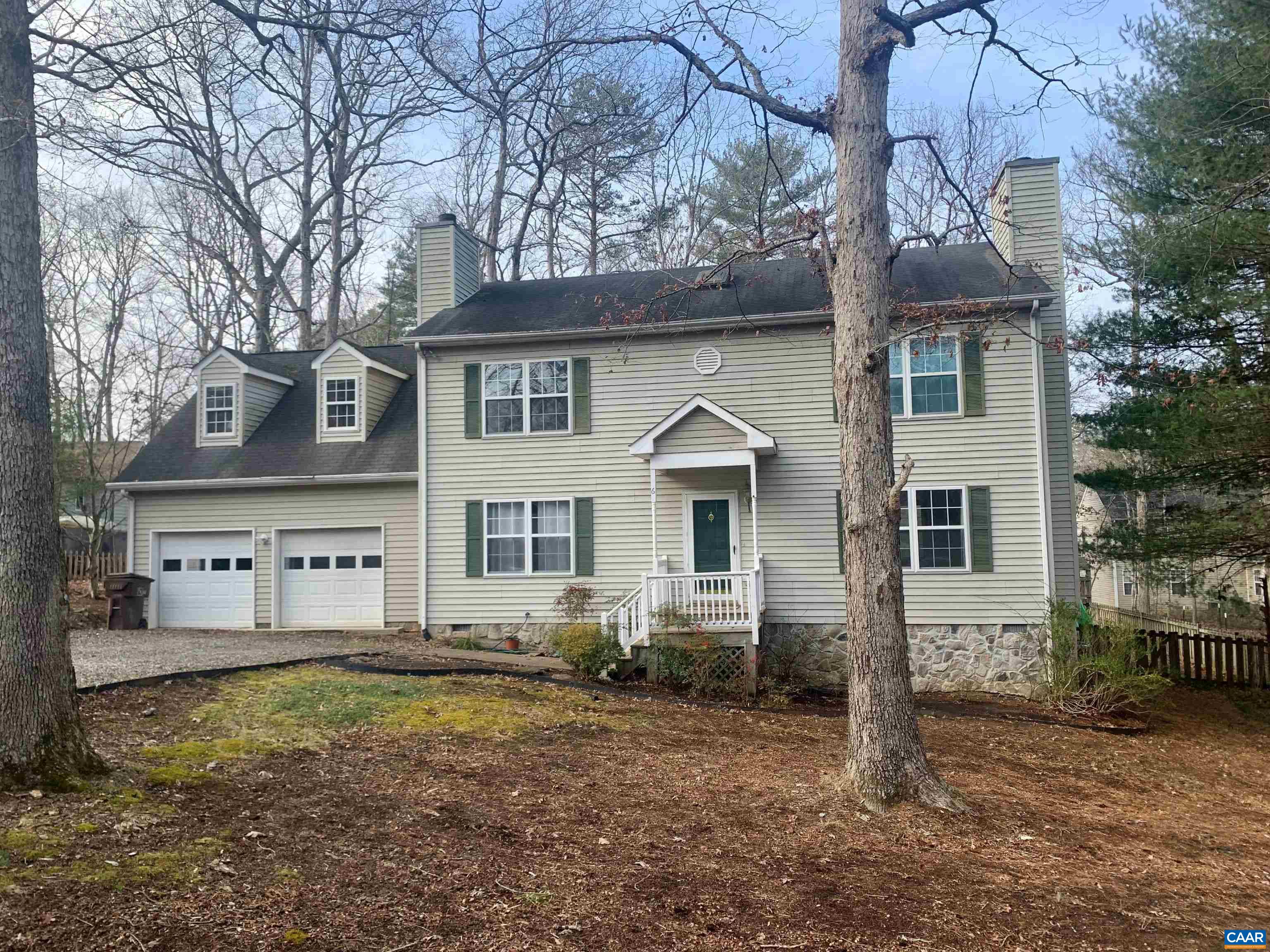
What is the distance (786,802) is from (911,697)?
1179 millimetres

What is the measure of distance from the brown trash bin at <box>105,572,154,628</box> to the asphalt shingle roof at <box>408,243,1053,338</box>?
6627mm

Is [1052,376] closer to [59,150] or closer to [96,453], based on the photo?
[59,150]

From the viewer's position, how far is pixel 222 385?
1656cm

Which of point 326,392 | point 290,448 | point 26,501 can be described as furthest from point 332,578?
point 26,501

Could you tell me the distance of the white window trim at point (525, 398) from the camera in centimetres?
1395

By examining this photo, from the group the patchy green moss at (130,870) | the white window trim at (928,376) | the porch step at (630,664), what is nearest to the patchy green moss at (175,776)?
the patchy green moss at (130,870)

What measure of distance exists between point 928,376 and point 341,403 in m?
10.1

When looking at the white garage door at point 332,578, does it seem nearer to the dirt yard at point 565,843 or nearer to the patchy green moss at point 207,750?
the dirt yard at point 565,843

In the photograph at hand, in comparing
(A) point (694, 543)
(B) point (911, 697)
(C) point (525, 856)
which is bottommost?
(C) point (525, 856)

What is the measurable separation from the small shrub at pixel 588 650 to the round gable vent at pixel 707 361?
14.3 feet

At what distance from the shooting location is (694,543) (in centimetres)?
1343

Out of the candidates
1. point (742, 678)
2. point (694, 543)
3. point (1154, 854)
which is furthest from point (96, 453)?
point (1154, 854)

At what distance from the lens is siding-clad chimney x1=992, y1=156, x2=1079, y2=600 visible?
12.9m

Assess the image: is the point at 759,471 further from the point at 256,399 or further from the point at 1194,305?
the point at 256,399
